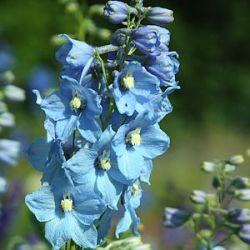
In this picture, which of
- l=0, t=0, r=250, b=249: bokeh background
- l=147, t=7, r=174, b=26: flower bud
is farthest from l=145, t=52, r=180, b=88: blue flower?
l=0, t=0, r=250, b=249: bokeh background

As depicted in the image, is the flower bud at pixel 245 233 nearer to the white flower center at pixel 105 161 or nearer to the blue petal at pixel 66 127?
the white flower center at pixel 105 161

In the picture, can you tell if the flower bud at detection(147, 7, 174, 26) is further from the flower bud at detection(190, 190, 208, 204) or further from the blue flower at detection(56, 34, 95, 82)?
the flower bud at detection(190, 190, 208, 204)

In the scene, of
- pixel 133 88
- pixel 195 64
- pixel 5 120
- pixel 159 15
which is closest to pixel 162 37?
pixel 159 15

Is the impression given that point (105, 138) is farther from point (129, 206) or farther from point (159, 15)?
point (159, 15)

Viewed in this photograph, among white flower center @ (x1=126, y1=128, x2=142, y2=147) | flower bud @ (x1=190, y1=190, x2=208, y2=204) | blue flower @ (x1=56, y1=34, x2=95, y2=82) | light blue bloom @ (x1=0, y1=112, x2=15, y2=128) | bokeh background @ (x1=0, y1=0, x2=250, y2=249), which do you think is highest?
blue flower @ (x1=56, y1=34, x2=95, y2=82)

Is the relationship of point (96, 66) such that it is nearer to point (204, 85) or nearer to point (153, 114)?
point (153, 114)

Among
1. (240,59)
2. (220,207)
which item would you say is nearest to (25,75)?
(240,59)

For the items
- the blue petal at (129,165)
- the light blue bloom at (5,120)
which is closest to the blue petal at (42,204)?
the blue petal at (129,165)
